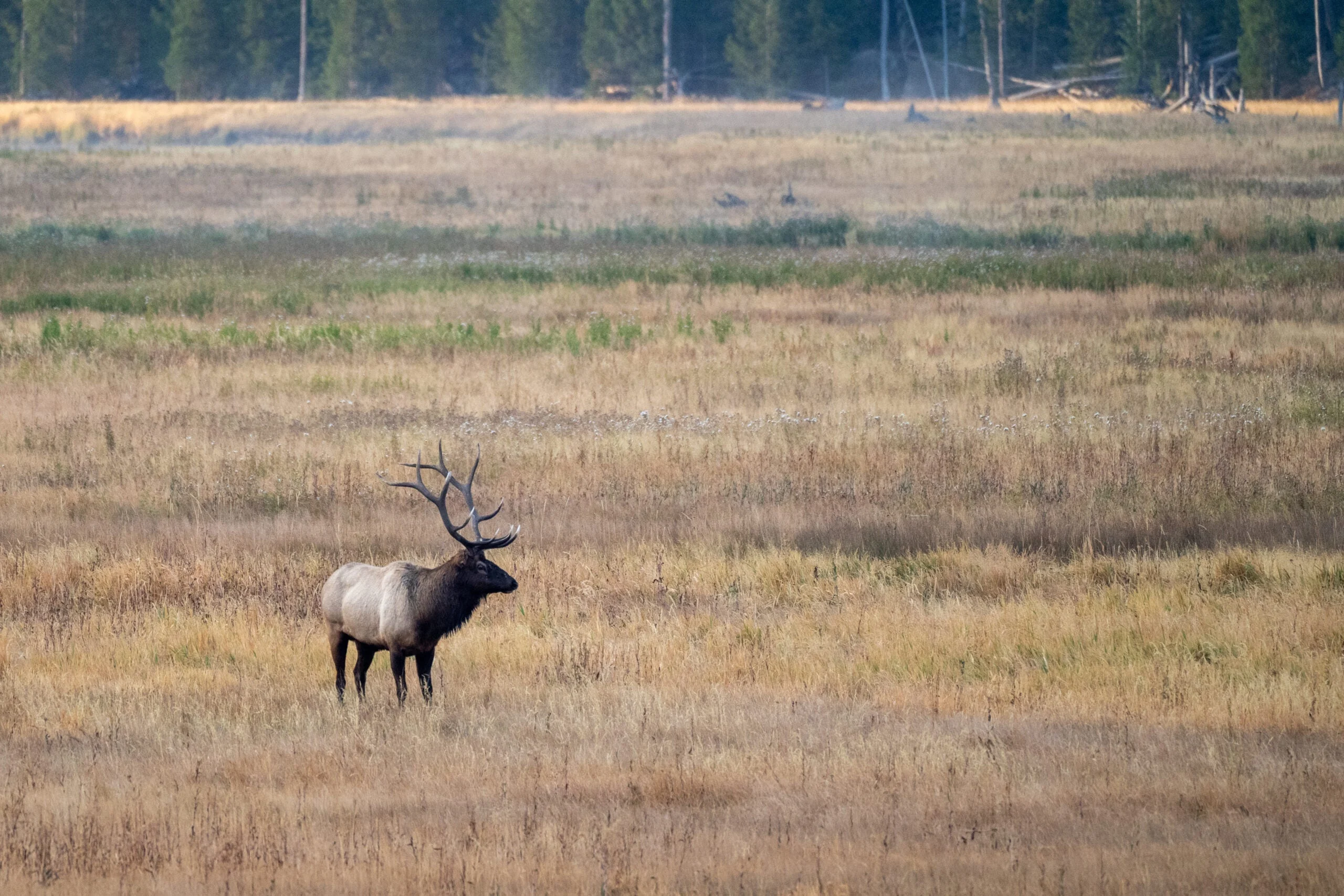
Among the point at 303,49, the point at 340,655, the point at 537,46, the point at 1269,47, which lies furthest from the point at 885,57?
Result: the point at 340,655

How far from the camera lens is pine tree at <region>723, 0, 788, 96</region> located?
9075 centimetres

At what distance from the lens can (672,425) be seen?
65.3 ft

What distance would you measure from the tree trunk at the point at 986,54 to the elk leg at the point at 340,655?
255ft

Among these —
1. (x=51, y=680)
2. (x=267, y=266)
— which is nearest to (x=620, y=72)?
(x=267, y=266)

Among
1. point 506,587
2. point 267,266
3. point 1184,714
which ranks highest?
point 267,266

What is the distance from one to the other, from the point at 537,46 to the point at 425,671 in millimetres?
87614

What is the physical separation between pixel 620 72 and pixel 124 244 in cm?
5696

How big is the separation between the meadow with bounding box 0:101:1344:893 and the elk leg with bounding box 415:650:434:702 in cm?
12

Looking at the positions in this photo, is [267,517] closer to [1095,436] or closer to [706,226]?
[1095,436]

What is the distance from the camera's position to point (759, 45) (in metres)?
92.3

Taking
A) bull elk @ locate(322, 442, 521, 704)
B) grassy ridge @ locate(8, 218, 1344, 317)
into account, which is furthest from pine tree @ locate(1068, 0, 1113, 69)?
bull elk @ locate(322, 442, 521, 704)

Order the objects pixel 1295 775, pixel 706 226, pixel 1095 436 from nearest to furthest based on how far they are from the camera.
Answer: pixel 1295 775, pixel 1095 436, pixel 706 226

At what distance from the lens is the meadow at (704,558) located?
7590 millimetres

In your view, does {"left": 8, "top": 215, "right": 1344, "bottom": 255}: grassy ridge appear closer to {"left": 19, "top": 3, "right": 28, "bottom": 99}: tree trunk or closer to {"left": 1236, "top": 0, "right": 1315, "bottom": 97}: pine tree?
{"left": 1236, "top": 0, "right": 1315, "bottom": 97}: pine tree
